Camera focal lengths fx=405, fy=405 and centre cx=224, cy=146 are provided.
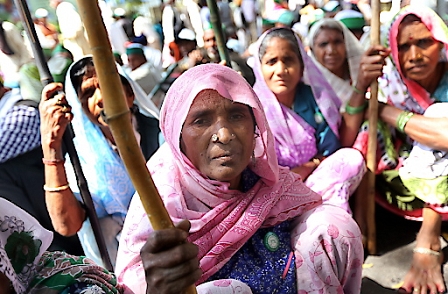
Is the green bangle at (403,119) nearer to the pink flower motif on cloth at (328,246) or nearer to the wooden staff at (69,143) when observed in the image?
the pink flower motif on cloth at (328,246)

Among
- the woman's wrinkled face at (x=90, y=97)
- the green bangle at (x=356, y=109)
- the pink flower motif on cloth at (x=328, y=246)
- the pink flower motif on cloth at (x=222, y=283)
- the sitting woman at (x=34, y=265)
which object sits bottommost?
the pink flower motif on cloth at (x=328, y=246)

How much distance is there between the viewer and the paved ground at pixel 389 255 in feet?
6.93

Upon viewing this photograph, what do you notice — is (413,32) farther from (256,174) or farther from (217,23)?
(256,174)

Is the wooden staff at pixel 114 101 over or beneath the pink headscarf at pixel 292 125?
over

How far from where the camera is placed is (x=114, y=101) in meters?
0.74

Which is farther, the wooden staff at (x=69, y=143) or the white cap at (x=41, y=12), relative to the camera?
the white cap at (x=41, y=12)

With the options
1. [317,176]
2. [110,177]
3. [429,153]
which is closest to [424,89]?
[429,153]

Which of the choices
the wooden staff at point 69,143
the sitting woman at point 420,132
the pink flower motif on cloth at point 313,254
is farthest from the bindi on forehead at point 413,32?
the wooden staff at point 69,143

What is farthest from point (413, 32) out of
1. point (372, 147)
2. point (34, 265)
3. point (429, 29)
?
point (34, 265)

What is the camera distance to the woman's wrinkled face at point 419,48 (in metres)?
2.14

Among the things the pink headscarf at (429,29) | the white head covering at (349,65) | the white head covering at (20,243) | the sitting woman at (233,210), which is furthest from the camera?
the white head covering at (349,65)

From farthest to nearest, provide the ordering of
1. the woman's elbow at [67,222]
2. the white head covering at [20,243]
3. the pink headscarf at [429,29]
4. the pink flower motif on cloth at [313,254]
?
1. the pink headscarf at [429,29]
2. the woman's elbow at [67,222]
3. the pink flower motif on cloth at [313,254]
4. the white head covering at [20,243]

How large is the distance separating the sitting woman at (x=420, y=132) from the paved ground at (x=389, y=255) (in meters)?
0.11

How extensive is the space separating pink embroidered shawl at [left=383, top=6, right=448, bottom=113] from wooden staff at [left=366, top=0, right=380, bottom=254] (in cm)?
19
